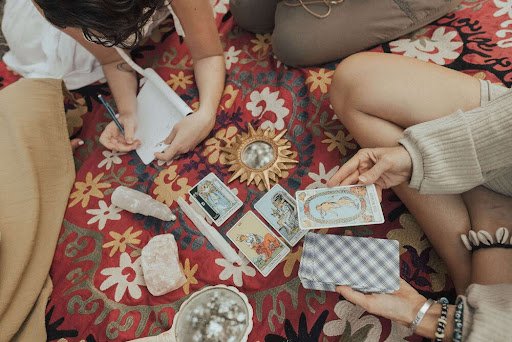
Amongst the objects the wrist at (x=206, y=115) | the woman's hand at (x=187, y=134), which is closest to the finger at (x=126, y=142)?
the woman's hand at (x=187, y=134)

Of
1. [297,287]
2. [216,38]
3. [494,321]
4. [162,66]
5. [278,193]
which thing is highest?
[216,38]

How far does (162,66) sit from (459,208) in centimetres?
110

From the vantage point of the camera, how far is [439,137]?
3.07ft

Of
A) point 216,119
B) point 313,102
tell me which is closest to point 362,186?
point 313,102

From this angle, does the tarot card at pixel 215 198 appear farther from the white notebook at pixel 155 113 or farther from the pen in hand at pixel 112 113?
the pen in hand at pixel 112 113

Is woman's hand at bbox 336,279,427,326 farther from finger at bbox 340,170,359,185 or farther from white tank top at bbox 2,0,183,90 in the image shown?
white tank top at bbox 2,0,183,90

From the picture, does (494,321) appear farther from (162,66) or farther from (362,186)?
(162,66)

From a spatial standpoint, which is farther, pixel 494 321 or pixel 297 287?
pixel 297 287

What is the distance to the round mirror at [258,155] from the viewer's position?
51.2 inches

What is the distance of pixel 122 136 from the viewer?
1425 millimetres

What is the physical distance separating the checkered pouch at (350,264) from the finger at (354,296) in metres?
0.01

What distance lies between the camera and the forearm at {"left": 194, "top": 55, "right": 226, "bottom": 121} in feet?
4.56

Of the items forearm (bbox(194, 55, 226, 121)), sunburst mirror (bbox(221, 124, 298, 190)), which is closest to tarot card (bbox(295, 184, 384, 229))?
sunburst mirror (bbox(221, 124, 298, 190))

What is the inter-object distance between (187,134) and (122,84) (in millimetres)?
344
